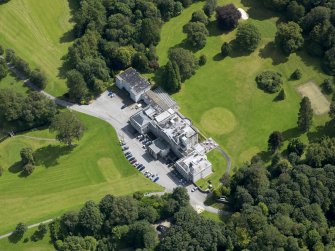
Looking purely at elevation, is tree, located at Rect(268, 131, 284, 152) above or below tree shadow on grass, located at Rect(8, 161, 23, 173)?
below

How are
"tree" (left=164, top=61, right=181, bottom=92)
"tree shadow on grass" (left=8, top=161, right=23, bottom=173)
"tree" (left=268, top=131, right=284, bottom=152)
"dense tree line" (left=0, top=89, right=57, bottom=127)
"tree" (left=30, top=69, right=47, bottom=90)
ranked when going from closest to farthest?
"tree" (left=268, top=131, right=284, bottom=152) → "tree shadow on grass" (left=8, top=161, right=23, bottom=173) → "dense tree line" (left=0, top=89, right=57, bottom=127) → "tree" (left=164, top=61, right=181, bottom=92) → "tree" (left=30, top=69, right=47, bottom=90)

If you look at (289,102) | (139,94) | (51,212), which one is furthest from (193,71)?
(51,212)

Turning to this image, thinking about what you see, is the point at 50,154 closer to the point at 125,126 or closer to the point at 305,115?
the point at 125,126

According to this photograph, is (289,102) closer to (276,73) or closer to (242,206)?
(276,73)

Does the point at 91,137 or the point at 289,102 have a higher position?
the point at 91,137

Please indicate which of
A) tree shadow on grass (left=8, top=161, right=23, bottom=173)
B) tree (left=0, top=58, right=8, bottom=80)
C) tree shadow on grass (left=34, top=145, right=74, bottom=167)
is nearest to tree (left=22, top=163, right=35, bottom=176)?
tree shadow on grass (left=8, top=161, right=23, bottom=173)

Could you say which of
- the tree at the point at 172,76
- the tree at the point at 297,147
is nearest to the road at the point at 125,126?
the tree at the point at 172,76

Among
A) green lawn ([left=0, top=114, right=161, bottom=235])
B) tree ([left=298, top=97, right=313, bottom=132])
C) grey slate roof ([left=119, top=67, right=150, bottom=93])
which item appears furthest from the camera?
grey slate roof ([left=119, top=67, right=150, bottom=93])

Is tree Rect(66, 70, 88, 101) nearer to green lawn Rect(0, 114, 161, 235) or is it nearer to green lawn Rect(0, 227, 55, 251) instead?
green lawn Rect(0, 114, 161, 235)
